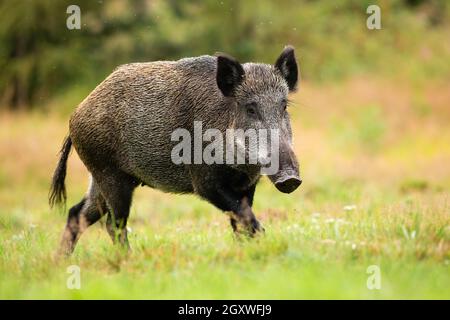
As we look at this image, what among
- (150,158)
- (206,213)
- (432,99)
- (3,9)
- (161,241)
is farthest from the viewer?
(3,9)

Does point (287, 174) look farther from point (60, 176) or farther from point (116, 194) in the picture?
point (60, 176)

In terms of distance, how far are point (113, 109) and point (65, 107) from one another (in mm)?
14557

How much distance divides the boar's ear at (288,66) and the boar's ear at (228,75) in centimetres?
41

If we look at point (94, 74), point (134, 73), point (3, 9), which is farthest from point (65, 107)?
point (134, 73)

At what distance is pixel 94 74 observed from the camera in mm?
22078

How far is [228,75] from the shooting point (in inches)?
245

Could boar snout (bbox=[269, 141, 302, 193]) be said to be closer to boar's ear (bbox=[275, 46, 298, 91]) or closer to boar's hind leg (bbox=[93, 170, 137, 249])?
boar's ear (bbox=[275, 46, 298, 91])

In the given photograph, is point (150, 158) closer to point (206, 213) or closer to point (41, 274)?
point (41, 274)

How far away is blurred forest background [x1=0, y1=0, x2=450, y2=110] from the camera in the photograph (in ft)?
71.1

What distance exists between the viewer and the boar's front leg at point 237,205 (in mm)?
5715

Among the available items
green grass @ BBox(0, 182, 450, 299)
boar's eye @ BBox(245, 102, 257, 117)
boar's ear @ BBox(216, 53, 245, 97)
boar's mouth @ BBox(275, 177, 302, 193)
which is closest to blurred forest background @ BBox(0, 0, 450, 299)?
green grass @ BBox(0, 182, 450, 299)

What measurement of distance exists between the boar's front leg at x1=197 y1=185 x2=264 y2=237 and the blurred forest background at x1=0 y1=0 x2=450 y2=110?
15409 millimetres

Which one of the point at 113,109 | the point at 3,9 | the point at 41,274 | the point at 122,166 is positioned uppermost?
the point at 3,9

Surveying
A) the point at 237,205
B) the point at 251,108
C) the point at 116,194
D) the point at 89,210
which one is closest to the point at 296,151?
the point at 89,210
